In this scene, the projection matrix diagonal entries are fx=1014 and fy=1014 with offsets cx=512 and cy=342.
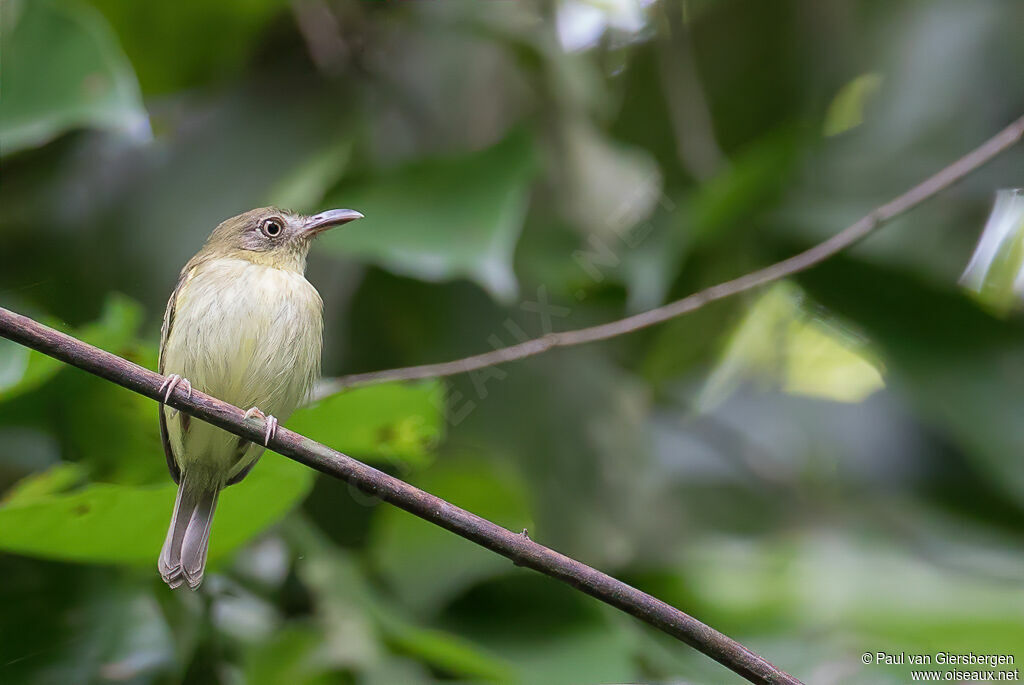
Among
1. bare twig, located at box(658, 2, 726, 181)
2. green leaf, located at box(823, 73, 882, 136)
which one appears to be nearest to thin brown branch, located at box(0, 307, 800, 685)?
bare twig, located at box(658, 2, 726, 181)

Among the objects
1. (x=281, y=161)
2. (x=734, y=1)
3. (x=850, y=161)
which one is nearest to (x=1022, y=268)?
(x=850, y=161)

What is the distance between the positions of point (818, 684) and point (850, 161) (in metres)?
1.66

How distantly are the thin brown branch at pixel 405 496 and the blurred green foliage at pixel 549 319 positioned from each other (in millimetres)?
549

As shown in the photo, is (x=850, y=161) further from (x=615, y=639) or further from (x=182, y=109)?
(x=182, y=109)

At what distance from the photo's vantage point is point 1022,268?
2.50m

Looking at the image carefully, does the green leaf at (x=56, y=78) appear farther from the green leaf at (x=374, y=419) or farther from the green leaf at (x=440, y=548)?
the green leaf at (x=440, y=548)

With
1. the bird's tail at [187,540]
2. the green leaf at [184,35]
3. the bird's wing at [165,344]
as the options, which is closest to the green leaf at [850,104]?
the green leaf at [184,35]

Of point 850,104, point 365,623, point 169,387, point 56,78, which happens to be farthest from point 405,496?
point 850,104

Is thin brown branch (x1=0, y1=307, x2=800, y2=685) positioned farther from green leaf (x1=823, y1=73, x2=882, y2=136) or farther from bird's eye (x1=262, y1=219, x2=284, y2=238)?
green leaf (x1=823, y1=73, x2=882, y2=136)

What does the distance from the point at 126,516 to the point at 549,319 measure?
1.42m

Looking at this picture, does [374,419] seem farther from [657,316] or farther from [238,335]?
[657,316]

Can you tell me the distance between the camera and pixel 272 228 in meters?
1.82

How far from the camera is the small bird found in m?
1.59

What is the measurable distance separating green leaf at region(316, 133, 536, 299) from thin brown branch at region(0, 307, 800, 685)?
110 centimetres
